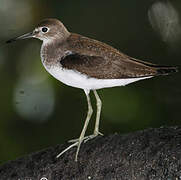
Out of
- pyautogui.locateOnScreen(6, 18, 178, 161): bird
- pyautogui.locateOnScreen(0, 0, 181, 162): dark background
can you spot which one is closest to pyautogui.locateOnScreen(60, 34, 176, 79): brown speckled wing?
pyautogui.locateOnScreen(6, 18, 178, 161): bird

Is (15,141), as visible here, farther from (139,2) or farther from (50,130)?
(139,2)

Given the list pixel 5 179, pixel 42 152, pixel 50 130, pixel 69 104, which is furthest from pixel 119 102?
pixel 5 179

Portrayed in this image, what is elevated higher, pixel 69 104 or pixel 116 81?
pixel 116 81

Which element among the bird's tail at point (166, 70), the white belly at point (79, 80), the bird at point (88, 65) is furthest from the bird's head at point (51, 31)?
the bird's tail at point (166, 70)

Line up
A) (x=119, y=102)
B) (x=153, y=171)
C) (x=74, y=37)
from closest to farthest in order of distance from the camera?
(x=153, y=171), (x=74, y=37), (x=119, y=102)

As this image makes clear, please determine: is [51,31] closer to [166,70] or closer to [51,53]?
[51,53]

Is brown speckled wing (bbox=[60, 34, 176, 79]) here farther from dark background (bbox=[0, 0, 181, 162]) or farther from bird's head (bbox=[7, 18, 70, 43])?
dark background (bbox=[0, 0, 181, 162])
